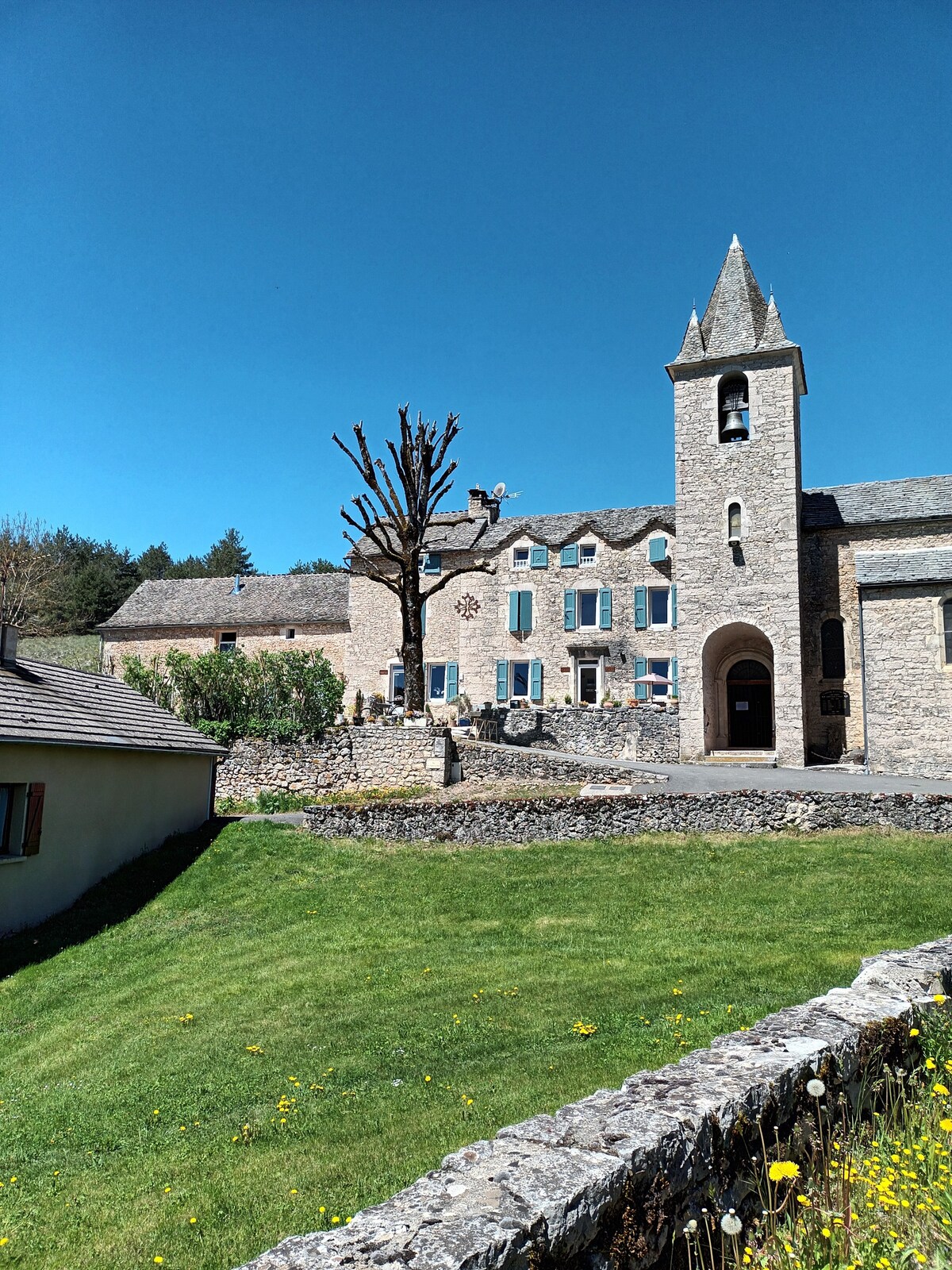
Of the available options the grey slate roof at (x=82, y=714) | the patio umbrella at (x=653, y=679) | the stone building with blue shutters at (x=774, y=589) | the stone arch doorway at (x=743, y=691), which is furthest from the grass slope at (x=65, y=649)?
the stone arch doorway at (x=743, y=691)

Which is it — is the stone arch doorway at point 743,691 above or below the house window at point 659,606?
below

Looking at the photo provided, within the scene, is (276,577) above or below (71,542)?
below

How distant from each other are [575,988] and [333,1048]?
8.12 feet

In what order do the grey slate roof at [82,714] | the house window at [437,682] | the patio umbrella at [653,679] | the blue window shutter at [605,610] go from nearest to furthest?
the grey slate roof at [82,714]
the patio umbrella at [653,679]
the blue window shutter at [605,610]
the house window at [437,682]

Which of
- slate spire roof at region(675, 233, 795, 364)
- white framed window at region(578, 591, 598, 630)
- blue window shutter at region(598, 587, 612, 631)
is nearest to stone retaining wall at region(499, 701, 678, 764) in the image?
blue window shutter at region(598, 587, 612, 631)

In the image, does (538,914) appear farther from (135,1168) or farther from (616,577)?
(616,577)

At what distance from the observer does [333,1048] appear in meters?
7.47

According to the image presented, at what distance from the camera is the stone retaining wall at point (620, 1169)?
264cm

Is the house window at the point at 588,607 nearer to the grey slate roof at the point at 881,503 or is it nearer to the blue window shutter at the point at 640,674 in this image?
the blue window shutter at the point at 640,674

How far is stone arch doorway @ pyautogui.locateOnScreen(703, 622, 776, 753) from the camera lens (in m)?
29.5

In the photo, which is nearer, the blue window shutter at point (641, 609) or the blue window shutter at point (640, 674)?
the blue window shutter at point (640, 674)

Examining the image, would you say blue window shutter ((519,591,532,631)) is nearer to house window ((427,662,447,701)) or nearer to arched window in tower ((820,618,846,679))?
house window ((427,662,447,701))

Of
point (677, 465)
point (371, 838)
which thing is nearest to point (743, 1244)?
point (371, 838)

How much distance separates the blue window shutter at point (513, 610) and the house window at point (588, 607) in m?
2.64
